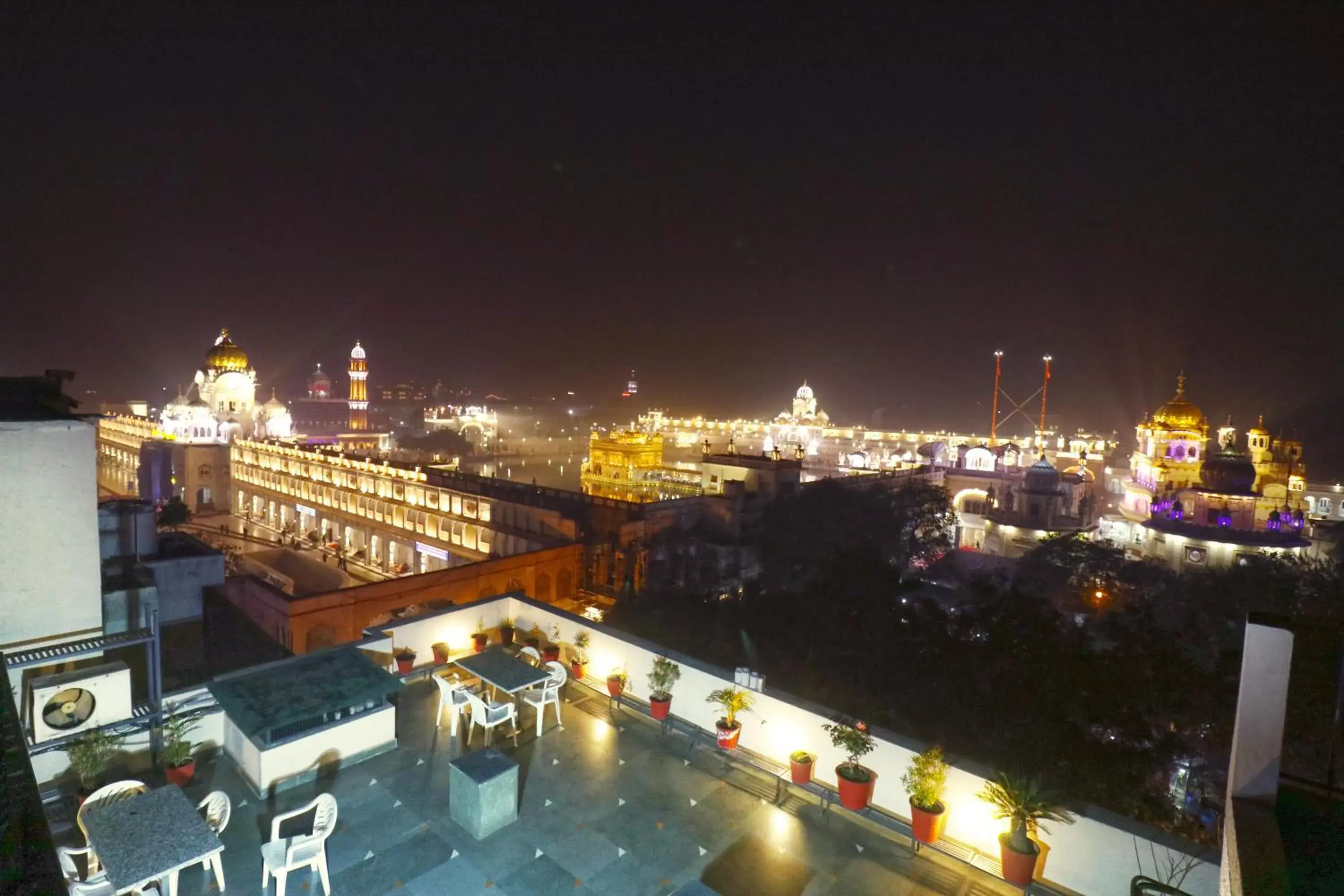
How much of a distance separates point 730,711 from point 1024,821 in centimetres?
318

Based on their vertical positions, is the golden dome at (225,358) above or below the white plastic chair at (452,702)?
above

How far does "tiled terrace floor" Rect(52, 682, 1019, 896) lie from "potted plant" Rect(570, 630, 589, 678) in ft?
6.10

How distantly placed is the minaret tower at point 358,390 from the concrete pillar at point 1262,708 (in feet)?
335

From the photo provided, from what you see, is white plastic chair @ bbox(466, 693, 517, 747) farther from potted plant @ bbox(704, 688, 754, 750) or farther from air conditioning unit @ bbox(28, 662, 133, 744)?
air conditioning unit @ bbox(28, 662, 133, 744)

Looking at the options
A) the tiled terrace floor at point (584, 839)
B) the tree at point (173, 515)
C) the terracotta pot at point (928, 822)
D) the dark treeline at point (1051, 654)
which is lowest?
the tree at point (173, 515)

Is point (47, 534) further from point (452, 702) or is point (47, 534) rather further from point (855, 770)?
point (855, 770)

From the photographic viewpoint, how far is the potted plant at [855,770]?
6.90 m

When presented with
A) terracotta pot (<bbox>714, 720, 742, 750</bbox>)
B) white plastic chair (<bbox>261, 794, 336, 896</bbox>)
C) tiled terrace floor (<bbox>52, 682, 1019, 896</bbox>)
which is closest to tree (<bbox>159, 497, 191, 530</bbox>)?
tiled terrace floor (<bbox>52, 682, 1019, 896</bbox>)

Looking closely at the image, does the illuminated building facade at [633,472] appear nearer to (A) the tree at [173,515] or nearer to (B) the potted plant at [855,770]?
(A) the tree at [173,515]

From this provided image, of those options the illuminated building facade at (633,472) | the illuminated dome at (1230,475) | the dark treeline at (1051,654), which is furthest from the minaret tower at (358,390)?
the illuminated dome at (1230,475)

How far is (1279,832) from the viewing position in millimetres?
4359

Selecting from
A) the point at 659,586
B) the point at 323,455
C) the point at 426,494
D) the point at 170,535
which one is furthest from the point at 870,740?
the point at 323,455

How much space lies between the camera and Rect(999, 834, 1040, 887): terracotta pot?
5.96 metres

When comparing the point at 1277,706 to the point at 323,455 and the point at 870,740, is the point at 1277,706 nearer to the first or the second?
the point at 870,740
